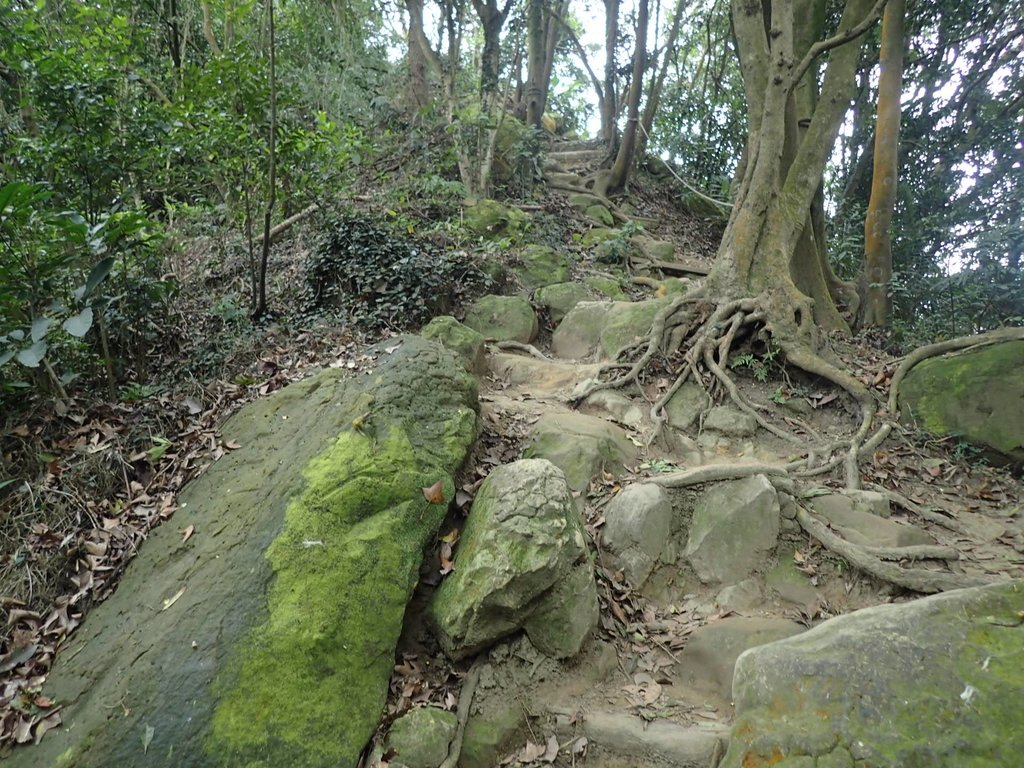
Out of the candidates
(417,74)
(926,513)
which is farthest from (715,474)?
(417,74)

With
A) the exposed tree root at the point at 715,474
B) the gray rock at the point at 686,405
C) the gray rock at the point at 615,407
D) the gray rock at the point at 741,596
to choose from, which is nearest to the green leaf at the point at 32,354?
the exposed tree root at the point at 715,474

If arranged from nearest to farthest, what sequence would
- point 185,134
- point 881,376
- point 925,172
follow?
1. point 185,134
2. point 881,376
3. point 925,172

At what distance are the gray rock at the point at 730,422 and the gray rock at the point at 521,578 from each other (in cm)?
223

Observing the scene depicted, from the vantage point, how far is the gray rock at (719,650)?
3.34m

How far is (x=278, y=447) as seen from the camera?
13.7ft

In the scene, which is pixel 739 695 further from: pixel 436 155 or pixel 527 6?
pixel 527 6

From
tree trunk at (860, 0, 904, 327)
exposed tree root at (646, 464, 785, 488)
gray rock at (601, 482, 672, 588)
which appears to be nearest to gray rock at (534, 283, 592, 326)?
tree trunk at (860, 0, 904, 327)

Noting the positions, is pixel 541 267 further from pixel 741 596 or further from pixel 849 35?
pixel 741 596

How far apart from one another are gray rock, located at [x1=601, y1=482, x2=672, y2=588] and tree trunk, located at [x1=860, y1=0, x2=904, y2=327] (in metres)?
5.77

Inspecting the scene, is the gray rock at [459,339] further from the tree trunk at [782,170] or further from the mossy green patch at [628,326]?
the tree trunk at [782,170]

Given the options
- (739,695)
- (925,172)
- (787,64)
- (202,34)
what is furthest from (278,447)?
(925,172)

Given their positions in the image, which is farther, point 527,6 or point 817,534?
point 527,6

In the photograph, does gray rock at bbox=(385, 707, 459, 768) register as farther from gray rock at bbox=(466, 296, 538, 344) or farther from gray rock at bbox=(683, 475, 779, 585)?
gray rock at bbox=(466, 296, 538, 344)

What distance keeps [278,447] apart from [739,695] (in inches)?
122
